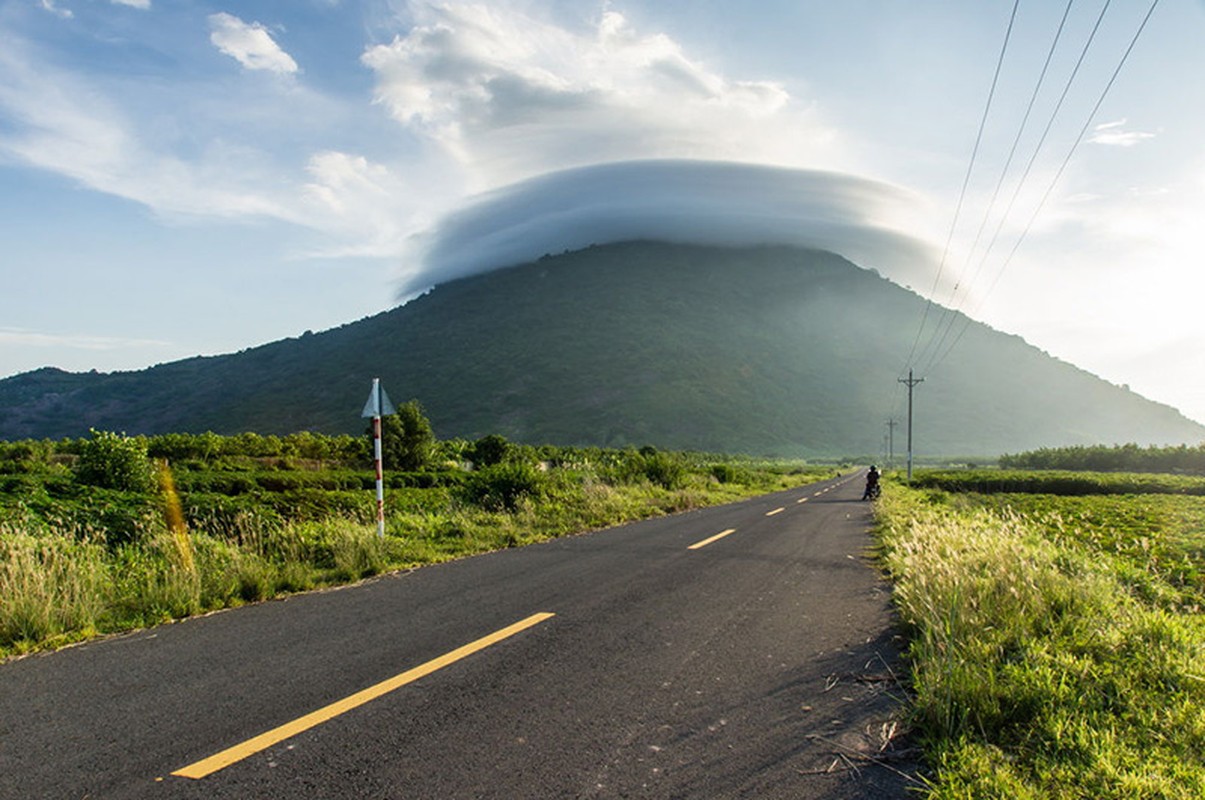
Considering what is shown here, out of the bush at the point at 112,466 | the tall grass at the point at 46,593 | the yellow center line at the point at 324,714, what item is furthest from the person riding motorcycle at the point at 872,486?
the tall grass at the point at 46,593

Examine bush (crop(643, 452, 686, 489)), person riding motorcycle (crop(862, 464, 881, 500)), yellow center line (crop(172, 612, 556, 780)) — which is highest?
yellow center line (crop(172, 612, 556, 780))

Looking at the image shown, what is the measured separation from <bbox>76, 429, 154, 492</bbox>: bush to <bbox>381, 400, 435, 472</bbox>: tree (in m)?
19.6

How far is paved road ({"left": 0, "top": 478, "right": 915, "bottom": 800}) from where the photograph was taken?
11.4 feet

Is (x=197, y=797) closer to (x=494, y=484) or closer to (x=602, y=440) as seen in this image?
(x=494, y=484)

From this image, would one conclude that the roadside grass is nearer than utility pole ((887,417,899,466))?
Yes

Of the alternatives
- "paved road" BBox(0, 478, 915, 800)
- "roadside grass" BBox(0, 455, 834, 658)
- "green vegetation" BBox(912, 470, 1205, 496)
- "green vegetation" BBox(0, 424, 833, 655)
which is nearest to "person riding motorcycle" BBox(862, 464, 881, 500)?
"green vegetation" BBox(0, 424, 833, 655)

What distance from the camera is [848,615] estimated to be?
7223mm

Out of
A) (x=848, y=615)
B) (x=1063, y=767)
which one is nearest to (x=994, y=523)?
(x=848, y=615)

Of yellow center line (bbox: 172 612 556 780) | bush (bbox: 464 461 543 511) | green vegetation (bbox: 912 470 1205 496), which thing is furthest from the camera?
green vegetation (bbox: 912 470 1205 496)

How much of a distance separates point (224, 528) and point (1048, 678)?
13.1 m

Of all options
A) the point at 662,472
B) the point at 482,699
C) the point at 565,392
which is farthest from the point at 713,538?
the point at 565,392

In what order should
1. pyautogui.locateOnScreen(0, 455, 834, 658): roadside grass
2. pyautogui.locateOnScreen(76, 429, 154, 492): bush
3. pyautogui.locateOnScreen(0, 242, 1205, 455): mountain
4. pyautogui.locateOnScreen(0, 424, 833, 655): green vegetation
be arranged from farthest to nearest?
pyautogui.locateOnScreen(0, 242, 1205, 455): mountain < pyautogui.locateOnScreen(76, 429, 154, 492): bush < pyautogui.locateOnScreen(0, 424, 833, 655): green vegetation < pyautogui.locateOnScreen(0, 455, 834, 658): roadside grass

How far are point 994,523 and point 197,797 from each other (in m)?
9.70

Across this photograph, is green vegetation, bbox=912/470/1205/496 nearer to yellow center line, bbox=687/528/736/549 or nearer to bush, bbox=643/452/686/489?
bush, bbox=643/452/686/489
